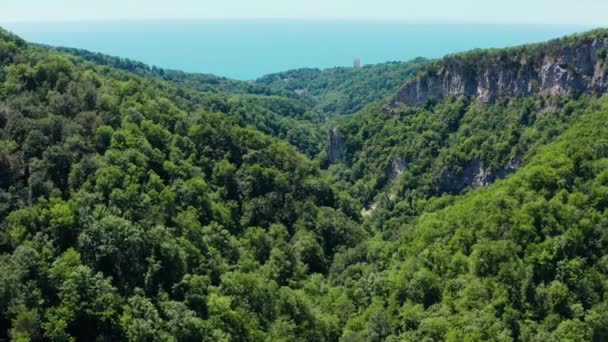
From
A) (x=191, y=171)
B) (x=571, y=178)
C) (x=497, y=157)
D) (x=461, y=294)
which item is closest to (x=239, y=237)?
(x=191, y=171)

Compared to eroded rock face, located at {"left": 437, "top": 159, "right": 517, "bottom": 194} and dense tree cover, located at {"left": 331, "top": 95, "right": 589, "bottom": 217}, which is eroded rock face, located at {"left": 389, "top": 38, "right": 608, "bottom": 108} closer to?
dense tree cover, located at {"left": 331, "top": 95, "right": 589, "bottom": 217}

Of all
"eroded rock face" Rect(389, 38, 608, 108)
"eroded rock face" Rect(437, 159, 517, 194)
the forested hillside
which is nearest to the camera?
the forested hillside

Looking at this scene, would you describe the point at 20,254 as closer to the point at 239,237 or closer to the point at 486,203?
the point at 239,237

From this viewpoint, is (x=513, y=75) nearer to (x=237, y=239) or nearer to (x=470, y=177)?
(x=470, y=177)

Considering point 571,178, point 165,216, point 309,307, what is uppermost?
point 571,178

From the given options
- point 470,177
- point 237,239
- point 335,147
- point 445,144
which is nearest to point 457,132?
point 445,144

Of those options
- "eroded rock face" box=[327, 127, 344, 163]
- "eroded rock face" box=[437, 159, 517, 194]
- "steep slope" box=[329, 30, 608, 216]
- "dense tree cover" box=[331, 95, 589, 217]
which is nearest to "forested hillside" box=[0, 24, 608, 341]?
"dense tree cover" box=[331, 95, 589, 217]

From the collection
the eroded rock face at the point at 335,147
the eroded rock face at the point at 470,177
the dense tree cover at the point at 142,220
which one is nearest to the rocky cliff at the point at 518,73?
the eroded rock face at the point at 335,147
